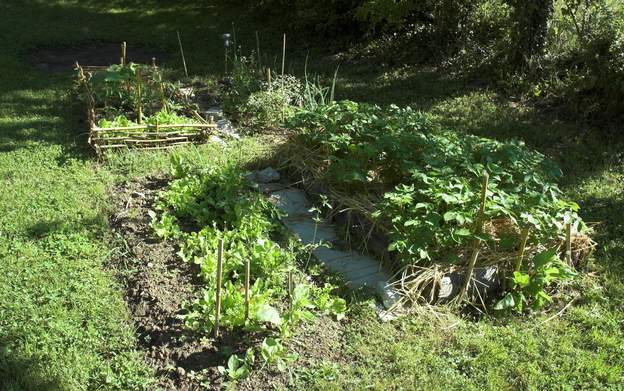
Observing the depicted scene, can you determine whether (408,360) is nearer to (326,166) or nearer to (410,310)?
(410,310)

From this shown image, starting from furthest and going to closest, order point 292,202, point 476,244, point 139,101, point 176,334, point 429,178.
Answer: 1. point 139,101
2. point 292,202
3. point 429,178
4. point 476,244
5. point 176,334

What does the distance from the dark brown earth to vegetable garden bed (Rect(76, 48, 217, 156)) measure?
1.58 meters

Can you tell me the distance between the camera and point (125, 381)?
3457mm

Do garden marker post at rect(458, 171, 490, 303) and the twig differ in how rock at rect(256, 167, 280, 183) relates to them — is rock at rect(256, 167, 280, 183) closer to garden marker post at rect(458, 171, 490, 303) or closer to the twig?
garden marker post at rect(458, 171, 490, 303)

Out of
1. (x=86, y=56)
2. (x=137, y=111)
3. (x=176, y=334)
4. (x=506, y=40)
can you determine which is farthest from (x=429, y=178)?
(x=86, y=56)

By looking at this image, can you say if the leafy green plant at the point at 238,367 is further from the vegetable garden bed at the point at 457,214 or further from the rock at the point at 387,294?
the vegetable garden bed at the point at 457,214

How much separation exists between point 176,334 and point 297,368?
0.73m

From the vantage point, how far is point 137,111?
6598 mm

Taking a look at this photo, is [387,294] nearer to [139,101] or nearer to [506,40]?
[139,101]

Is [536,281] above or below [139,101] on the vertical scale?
below

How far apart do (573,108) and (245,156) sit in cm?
369

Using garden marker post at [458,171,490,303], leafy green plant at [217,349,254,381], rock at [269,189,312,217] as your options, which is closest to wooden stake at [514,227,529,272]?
garden marker post at [458,171,490,303]

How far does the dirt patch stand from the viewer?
29.6 feet

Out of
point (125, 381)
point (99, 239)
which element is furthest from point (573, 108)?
point (125, 381)
